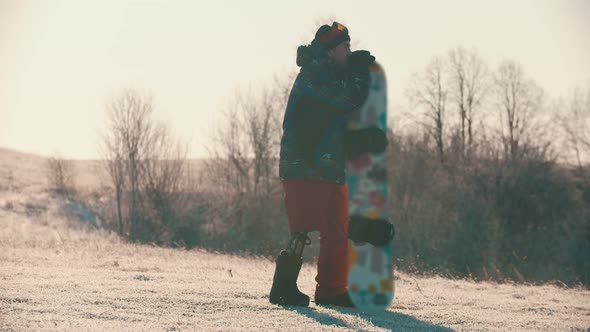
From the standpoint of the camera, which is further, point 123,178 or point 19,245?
point 123,178

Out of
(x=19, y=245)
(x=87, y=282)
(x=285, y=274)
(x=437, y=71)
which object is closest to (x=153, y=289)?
(x=87, y=282)

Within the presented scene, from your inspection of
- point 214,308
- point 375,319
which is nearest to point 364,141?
point 375,319

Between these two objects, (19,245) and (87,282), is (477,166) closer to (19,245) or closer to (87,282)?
(19,245)

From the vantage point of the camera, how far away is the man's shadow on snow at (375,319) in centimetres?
410

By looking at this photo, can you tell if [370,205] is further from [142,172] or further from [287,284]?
[142,172]

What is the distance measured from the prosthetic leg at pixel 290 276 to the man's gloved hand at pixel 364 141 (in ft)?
2.51

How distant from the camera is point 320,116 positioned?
15.3 ft

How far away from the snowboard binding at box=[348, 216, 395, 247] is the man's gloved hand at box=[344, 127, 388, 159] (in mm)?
542

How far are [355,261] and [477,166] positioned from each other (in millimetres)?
34904

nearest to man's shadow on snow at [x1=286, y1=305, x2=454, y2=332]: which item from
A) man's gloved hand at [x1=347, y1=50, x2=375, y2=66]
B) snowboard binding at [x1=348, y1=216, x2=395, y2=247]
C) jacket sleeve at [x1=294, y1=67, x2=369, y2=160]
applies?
snowboard binding at [x1=348, y1=216, x2=395, y2=247]

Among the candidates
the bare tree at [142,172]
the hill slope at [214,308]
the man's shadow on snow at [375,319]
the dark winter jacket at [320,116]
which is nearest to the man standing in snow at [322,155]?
the dark winter jacket at [320,116]

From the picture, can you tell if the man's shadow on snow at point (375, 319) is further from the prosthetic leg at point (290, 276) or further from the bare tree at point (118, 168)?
the bare tree at point (118, 168)

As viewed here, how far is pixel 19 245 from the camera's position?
11.1 meters

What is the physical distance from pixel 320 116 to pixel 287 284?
1.31 m
